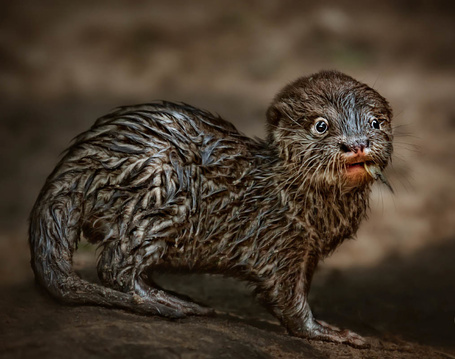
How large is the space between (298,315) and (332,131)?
1.08 meters

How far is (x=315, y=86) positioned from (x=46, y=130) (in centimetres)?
379

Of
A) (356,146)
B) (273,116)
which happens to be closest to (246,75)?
(273,116)

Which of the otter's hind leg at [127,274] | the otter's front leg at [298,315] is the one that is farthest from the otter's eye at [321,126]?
the otter's hind leg at [127,274]

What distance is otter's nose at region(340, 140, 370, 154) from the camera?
10.4 ft

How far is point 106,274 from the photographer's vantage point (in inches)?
131

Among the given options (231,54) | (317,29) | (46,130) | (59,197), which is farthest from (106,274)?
(317,29)

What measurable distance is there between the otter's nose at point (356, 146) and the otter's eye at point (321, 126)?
0.18 m

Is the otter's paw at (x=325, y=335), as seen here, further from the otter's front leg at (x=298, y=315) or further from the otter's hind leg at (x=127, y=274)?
the otter's hind leg at (x=127, y=274)

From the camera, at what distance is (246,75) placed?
7492 millimetres

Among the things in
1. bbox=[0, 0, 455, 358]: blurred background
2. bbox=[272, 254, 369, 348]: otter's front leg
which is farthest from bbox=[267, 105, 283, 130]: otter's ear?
bbox=[0, 0, 455, 358]: blurred background

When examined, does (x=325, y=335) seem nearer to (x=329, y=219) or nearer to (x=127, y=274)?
(x=329, y=219)

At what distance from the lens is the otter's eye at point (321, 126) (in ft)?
11.0

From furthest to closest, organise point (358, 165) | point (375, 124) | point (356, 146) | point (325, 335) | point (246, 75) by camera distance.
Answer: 1. point (246, 75)
2. point (325, 335)
3. point (375, 124)
4. point (358, 165)
5. point (356, 146)

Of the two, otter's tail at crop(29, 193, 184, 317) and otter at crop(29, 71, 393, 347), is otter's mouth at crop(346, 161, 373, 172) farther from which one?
otter's tail at crop(29, 193, 184, 317)
